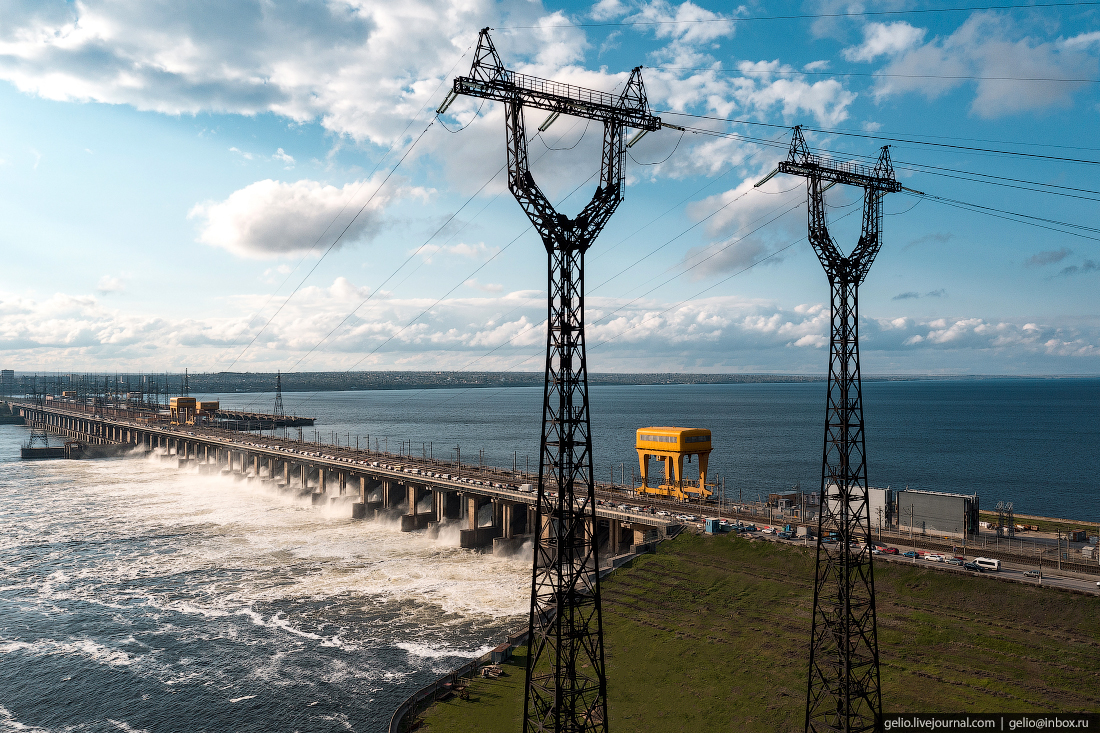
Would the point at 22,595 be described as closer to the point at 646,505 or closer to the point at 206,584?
the point at 206,584

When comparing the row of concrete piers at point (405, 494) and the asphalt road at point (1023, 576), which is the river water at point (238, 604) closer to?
the row of concrete piers at point (405, 494)

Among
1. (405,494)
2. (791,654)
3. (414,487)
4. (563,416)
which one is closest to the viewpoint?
(563,416)

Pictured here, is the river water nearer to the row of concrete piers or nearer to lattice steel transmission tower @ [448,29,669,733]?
the row of concrete piers

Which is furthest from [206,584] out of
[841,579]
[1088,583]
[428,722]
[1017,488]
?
[1017,488]

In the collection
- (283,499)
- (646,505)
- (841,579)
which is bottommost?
(283,499)

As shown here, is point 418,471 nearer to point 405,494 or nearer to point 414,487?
point 414,487

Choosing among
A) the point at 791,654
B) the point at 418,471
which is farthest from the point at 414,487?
the point at 791,654
